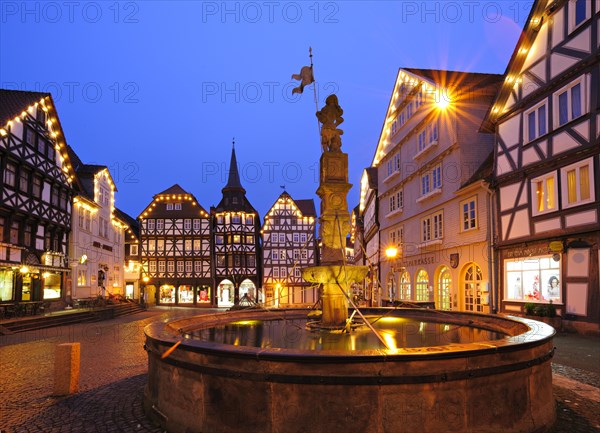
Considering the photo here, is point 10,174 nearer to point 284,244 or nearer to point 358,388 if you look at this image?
point 358,388

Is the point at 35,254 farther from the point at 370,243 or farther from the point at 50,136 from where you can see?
the point at 370,243

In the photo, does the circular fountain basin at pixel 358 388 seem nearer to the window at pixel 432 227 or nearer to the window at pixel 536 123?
the window at pixel 536 123

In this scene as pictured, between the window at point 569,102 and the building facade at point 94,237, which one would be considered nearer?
the window at point 569,102

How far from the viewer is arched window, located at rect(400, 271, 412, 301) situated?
31.0m

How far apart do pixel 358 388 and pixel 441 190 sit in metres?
21.7

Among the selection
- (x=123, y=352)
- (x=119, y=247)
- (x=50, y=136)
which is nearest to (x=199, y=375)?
(x=123, y=352)

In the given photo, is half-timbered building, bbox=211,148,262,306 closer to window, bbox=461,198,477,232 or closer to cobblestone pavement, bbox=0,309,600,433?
window, bbox=461,198,477,232

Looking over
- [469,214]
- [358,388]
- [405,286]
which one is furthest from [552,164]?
[405,286]

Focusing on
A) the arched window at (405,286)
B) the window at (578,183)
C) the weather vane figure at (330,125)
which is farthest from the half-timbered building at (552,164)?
the arched window at (405,286)

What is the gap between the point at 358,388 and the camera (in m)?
4.98

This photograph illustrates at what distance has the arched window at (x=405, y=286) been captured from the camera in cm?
3102

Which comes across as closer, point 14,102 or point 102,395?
point 102,395

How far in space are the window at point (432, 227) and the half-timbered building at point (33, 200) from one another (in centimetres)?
2259

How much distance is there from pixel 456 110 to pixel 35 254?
25.6 m
